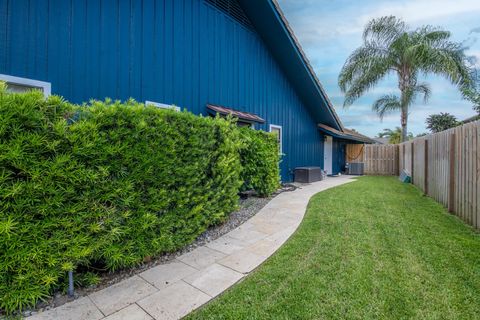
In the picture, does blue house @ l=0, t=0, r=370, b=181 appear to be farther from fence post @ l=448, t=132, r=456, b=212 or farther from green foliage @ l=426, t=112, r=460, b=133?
green foliage @ l=426, t=112, r=460, b=133

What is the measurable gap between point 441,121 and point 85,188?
22.7m

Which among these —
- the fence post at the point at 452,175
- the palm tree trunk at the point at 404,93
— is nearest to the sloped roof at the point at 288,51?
the fence post at the point at 452,175

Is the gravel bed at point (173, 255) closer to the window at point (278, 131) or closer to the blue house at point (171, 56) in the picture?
the blue house at point (171, 56)

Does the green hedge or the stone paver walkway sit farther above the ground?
the green hedge

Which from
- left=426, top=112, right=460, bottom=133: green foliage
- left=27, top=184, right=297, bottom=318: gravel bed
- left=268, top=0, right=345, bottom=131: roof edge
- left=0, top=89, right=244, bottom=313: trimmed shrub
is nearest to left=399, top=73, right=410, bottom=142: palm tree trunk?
left=426, top=112, right=460, bottom=133: green foliage

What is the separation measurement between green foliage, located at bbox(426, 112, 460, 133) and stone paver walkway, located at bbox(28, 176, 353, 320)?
1940cm

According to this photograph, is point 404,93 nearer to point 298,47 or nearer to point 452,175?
point 298,47

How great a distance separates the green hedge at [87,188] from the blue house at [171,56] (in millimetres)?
1943

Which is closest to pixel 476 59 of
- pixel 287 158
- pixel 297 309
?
pixel 287 158

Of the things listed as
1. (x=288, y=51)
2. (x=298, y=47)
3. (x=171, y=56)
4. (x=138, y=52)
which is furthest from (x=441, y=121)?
(x=138, y=52)

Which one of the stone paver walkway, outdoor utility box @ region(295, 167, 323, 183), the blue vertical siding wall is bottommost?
the stone paver walkway

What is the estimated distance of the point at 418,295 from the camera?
2.41 m

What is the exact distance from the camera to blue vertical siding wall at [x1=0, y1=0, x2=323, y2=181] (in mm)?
3666

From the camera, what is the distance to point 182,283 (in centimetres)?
272
